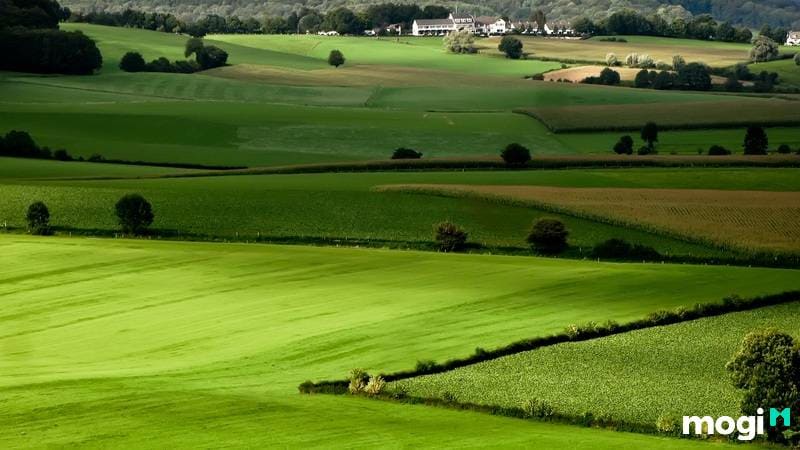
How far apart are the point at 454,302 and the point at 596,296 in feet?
18.0

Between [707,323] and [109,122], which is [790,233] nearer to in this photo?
[707,323]

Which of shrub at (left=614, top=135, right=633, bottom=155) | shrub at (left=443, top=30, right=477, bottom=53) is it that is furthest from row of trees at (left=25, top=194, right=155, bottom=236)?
shrub at (left=443, top=30, right=477, bottom=53)

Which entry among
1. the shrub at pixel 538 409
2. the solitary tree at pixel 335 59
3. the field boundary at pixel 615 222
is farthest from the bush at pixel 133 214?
the solitary tree at pixel 335 59

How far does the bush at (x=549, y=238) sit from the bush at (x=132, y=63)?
9859cm

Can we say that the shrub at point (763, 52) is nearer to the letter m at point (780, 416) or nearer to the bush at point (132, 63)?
the bush at point (132, 63)

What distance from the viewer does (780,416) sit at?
35.2 metres

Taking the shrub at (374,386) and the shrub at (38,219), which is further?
the shrub at (38,219)

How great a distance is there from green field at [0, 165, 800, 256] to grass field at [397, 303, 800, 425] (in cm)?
2144

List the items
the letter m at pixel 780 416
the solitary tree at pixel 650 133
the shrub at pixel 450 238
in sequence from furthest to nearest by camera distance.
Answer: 1. the solitary tree at pixel 650 133
2. the shrub at pixel 450 238
3. the letter m at pixel 780 416

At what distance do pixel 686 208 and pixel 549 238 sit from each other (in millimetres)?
10740

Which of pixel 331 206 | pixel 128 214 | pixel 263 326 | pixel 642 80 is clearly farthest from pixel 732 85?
pixel 263 326

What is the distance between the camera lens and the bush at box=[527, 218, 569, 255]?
66.5 meters

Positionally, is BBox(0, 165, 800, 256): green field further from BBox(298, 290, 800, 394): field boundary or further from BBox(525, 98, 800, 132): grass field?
BBox(525, 98, 800, 132): grass field

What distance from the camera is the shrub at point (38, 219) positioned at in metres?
69.1
